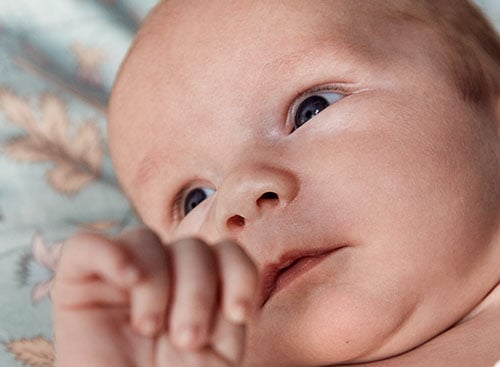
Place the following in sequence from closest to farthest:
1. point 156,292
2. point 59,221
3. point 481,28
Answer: point 156,292, point 481,28, point 59,221

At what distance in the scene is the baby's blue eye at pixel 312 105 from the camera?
1339 mm

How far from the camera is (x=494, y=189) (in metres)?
1.32

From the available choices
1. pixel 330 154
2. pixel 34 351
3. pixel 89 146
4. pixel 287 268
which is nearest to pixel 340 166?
pixel 330 154

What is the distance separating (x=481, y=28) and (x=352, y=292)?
66 cm

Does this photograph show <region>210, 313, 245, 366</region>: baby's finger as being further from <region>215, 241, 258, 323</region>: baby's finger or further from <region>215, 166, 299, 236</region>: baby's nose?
<region>215, 166, 299, 236</region>: baby's nose

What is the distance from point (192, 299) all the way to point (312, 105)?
1.82 ft

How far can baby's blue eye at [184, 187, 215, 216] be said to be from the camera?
4.84ft

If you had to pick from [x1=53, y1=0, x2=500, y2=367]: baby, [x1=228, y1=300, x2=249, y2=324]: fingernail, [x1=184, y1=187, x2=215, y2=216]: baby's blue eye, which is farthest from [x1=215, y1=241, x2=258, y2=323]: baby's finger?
[x1=184, y1=187, x2=215, y2=216]: baby's blue eye

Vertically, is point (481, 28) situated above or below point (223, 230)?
above

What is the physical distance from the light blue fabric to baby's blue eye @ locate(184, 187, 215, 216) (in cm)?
34

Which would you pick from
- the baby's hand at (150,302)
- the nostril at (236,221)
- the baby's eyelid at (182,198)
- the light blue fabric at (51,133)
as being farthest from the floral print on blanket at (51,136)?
the baby's hand at (150,302)

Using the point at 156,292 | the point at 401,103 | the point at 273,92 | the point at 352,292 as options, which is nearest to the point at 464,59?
the point at 401,103

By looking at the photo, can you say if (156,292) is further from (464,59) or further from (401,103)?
(464,59)

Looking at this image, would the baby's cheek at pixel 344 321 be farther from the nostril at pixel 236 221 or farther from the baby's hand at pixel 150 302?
the baby's hand at pixel 150 302
